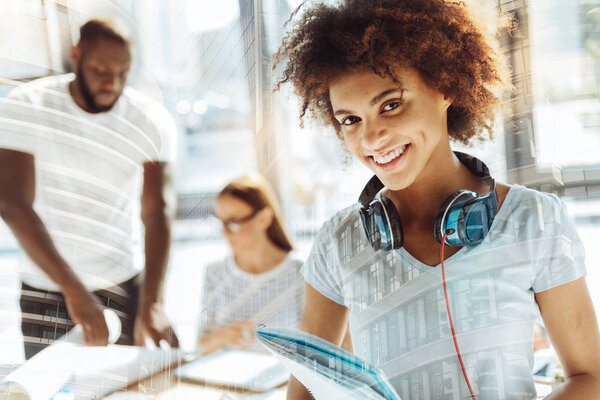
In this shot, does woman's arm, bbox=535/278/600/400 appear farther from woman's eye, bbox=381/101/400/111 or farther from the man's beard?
the man's beard

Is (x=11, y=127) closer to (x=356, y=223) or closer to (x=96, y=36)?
(x=96, y=36)

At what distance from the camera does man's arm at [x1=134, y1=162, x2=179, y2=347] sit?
5.14ft

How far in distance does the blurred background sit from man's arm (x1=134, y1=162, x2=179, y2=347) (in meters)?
0.04

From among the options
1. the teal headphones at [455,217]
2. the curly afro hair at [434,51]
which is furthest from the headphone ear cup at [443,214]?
the curly afro hair at [434,51]

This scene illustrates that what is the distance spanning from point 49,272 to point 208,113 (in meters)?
0.65

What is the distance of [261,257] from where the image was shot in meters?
1.33

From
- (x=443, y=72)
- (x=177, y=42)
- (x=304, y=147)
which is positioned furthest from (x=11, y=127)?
(x=443, y=72)

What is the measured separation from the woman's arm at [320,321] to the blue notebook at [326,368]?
3.1 inches

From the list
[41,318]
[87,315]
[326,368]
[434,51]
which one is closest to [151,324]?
[87,315]

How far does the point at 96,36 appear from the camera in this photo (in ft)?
5.12

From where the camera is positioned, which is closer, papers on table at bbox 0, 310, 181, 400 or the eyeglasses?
the eyeglasses

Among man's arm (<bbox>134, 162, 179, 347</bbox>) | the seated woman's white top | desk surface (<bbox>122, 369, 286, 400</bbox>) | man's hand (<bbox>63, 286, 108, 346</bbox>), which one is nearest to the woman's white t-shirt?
the seated woman's white top

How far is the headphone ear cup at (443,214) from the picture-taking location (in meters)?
0.99

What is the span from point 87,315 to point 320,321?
770mm
